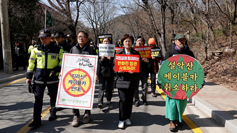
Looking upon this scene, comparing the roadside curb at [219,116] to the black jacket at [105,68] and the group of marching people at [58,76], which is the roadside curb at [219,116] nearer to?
the group of marching people at [58,76]

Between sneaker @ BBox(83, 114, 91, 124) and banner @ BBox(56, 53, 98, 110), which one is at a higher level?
banner @ BBox(56, 53, 98, 110)

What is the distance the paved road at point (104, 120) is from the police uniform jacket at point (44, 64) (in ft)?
3.34

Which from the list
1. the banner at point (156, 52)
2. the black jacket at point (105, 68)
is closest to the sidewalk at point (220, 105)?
the banner at point (156, 52)

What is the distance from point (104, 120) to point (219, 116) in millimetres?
2543

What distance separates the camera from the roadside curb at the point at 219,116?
362cm

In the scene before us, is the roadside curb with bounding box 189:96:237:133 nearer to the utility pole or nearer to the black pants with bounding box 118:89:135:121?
the black pants with bounding box 118:89:135:121

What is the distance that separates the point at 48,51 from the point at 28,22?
12.5m

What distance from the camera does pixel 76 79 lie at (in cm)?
384

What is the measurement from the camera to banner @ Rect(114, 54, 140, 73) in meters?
3.79

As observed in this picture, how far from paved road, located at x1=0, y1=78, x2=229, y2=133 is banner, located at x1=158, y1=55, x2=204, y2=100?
778 mm

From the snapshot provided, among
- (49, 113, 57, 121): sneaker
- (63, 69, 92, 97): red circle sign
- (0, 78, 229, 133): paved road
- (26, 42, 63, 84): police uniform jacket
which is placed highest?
(26, 42, 63, 84): police uniform jacket

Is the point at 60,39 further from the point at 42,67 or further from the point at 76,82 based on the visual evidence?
the point at 76,82

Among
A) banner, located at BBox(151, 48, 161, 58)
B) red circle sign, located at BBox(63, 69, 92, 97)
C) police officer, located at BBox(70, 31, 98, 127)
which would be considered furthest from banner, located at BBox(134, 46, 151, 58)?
red circle sign, located at BBox(63, 69, 92, 97)

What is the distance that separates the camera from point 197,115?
14.9 ft
